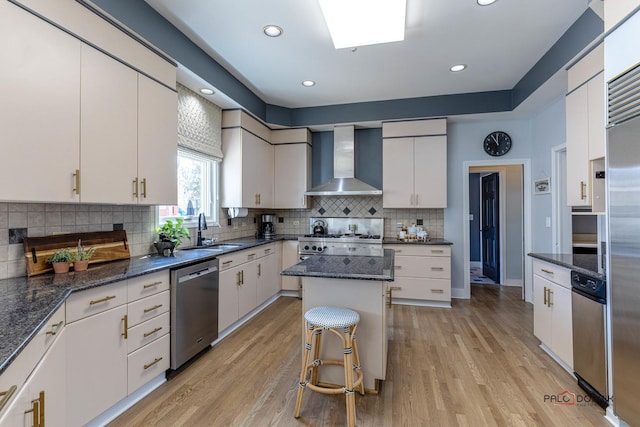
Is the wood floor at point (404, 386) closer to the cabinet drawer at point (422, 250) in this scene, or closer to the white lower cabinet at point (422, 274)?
the white lower cabinet at point (422, 274)

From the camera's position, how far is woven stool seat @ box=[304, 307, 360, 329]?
1.82 metres

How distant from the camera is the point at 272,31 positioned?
2621mm

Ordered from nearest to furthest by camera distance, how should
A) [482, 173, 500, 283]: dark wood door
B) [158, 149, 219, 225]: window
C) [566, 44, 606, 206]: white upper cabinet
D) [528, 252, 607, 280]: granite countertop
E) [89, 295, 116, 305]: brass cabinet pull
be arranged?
[89, 295, 116, 305]: brass cabinet pull < [528, 252, 607, 280]: granite countertop < [566, 44, 606, 206]: white upper cabinet < [158, 149, 219, 225]: window < [482, 173, 500, 283]: dark wood door

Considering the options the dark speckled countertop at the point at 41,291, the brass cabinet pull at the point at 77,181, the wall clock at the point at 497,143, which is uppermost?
the wall clock at the point at 497,143

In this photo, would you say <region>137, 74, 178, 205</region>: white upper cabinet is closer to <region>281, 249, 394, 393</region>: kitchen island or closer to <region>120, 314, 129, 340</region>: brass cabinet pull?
<region>120, 314, 129, 340</region>: brass cabinet pull

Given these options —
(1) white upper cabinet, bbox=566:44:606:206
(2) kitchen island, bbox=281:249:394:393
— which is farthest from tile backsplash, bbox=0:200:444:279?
(1) white upper cabinet, bbox=566:44:606:206

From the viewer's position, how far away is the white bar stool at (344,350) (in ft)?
5.84

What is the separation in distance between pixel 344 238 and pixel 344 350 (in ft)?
8.46

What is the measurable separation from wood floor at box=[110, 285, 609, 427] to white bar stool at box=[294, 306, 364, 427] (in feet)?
0.58

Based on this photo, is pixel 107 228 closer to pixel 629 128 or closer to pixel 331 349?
pixel 331 349

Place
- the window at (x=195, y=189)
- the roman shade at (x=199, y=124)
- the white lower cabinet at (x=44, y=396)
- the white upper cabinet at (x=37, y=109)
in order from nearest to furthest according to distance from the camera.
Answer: the white lower cabinet at (x=44, y=396)
the white upper cabinet at (x=37, y=109)
the roman shade at (x=199, y=124)
the window at (x=195, y=189)

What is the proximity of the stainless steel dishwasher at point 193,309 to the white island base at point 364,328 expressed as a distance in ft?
3.64

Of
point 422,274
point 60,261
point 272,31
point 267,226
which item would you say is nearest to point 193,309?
point 60,261

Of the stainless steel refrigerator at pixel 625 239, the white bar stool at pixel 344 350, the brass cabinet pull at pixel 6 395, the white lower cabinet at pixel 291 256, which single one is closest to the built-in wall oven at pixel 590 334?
the stainless steel refrigerator at pixel 625 239
